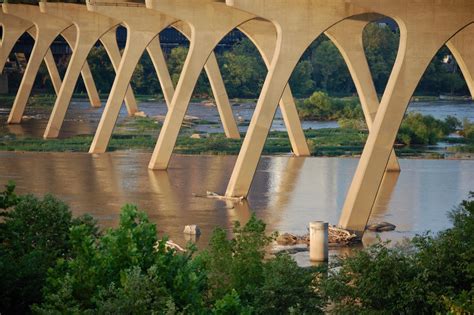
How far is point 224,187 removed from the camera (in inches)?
1537

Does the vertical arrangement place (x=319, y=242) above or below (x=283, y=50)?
below

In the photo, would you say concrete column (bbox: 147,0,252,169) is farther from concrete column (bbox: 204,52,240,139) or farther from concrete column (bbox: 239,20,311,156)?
concrete column (bbox: 204,52,240,139)

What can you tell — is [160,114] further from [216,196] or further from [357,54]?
[216,196]

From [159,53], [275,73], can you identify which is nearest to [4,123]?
[159,53]

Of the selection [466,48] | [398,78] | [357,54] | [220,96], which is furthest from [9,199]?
[220,96]

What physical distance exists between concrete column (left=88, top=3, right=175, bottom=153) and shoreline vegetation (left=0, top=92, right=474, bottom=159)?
222 centimetres

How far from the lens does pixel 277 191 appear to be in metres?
38.8

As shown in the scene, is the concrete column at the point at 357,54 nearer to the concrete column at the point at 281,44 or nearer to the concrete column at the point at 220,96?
the concrete column at the point at 281,44

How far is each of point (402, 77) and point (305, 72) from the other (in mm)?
73323

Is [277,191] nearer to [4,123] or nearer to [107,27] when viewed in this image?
[107,27]

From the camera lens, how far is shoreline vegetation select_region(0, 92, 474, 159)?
5144 centimetres

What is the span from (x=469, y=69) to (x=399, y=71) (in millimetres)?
8188

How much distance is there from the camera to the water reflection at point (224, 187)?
1296 inches

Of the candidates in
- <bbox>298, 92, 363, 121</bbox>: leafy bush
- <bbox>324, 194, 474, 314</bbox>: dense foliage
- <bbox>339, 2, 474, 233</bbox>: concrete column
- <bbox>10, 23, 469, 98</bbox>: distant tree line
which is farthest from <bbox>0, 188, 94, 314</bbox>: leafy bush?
<bbox>10, 23, 469, 98</bbox>: distant tree line
